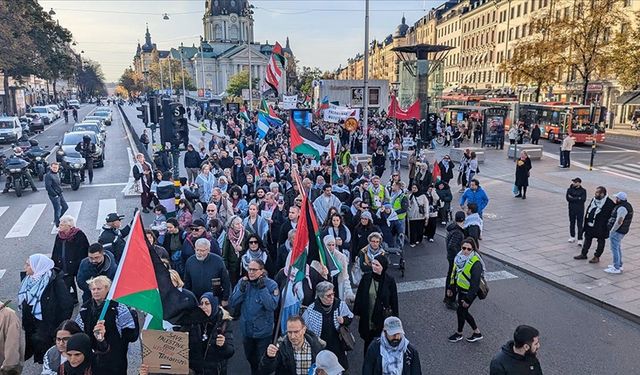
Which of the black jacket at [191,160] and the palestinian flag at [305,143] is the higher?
the palestinian flag at [305,143]

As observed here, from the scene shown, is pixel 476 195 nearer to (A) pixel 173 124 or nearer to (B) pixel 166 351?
(A) pixel 173 124

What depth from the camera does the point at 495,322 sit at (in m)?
7.44

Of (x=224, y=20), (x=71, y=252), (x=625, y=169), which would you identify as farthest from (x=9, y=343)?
(x=224, y=20)

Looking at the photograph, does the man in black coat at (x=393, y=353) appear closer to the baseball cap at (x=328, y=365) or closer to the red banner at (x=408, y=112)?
the baseball cap at (x=328, y=365)

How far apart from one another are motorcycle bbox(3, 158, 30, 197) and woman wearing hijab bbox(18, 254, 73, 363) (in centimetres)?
1373

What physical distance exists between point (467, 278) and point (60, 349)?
15.6 ft

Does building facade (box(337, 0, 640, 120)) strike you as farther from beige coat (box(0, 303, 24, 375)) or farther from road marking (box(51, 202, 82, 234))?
beige coat (box(0, 303, 24, 375))

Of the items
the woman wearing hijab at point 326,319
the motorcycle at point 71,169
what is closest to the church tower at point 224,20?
the motorcycle at point 71,169

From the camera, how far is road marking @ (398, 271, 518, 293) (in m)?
8.78

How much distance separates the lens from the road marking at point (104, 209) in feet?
44.4

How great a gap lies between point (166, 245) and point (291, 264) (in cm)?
318

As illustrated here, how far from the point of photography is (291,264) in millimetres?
5301

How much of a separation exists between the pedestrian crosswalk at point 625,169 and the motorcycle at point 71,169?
73.3 ft

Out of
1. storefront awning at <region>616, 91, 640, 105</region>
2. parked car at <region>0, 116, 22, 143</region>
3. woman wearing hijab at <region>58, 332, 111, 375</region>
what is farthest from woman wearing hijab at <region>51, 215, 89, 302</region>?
storefront awning at <region>616, 91, 640, 105</region>
